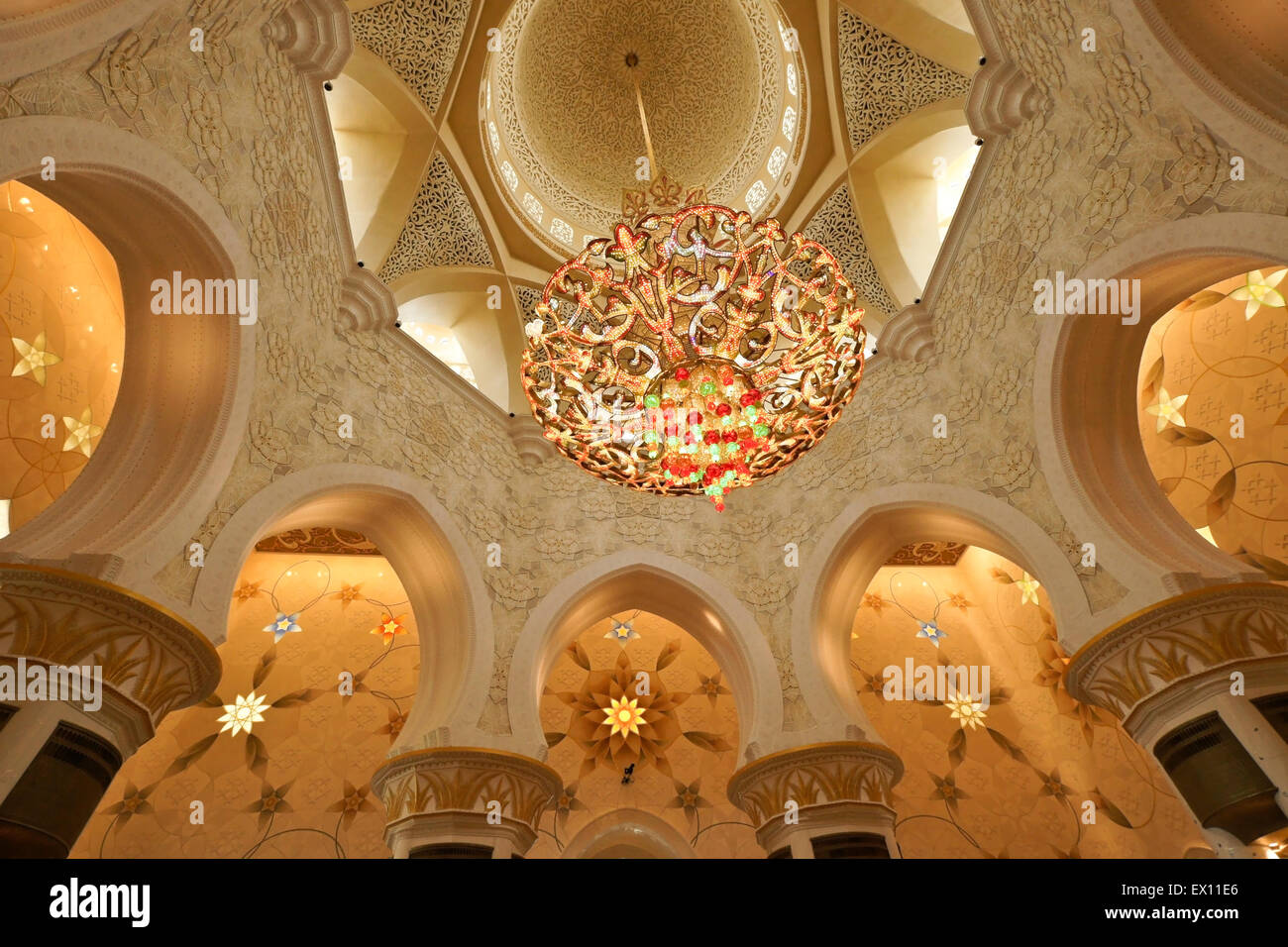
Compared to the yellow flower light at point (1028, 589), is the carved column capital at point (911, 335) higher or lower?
higher

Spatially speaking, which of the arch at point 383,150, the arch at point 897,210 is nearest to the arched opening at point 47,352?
the arch at point 383,150

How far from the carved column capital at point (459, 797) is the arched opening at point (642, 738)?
2068mm

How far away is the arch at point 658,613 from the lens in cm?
611

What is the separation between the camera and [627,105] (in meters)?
8.41

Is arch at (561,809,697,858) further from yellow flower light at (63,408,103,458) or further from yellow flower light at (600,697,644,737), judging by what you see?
yellow flower light at (63,408,103,458)

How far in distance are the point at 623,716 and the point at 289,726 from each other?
3.31 meters

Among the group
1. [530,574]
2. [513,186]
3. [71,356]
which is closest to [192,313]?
[71,356]

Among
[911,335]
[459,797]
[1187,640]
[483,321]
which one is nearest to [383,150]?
[483,321]

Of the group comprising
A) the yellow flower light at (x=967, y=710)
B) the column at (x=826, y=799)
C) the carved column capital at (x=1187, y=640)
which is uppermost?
the yellow flower light at (x=967, y=710)

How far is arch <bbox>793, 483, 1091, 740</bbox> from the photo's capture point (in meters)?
5.66

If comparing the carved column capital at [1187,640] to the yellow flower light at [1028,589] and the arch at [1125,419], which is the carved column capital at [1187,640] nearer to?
the arch at [1125,419]

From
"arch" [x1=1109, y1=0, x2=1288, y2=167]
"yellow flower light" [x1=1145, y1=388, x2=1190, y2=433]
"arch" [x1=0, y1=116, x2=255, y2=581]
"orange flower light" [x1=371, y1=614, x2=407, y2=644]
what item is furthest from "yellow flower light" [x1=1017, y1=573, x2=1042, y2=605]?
"arch" [x1=0, y1=116, x2=255, y2=581]

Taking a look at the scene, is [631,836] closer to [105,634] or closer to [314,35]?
[105,634]

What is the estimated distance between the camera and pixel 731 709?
834 centimetres
